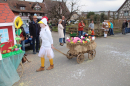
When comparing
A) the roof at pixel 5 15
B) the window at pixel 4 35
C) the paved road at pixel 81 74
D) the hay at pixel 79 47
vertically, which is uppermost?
the roof at pixel 5 15

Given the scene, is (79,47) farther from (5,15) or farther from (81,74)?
(5,15)

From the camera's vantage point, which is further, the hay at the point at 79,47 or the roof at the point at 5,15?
the hay at the point at 79,47

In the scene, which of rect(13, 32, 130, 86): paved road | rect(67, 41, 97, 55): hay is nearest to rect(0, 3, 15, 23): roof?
rect(13, 32, 130, 86): paved road

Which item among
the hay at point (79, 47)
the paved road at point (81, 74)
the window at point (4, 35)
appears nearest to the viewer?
the paved road at point (81, 74)

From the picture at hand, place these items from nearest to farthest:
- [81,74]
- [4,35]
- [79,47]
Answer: [4,35]
[81,74]
[79,47]

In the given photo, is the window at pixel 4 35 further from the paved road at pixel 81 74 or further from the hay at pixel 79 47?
the hay at pixel 79 47

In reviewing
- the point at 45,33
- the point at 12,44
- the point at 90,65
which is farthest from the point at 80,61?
the point at 12,44

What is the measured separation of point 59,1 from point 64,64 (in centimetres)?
1348

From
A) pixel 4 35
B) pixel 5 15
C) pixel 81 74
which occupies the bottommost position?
pixel 81 74

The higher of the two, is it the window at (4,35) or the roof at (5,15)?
the roof at (5,15)

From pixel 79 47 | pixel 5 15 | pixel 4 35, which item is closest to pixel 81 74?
pixel 79 47

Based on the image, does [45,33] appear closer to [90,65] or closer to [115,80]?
[90,65]

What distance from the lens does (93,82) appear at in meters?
3.42

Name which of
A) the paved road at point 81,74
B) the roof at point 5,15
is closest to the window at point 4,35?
the roof at point 5,15
